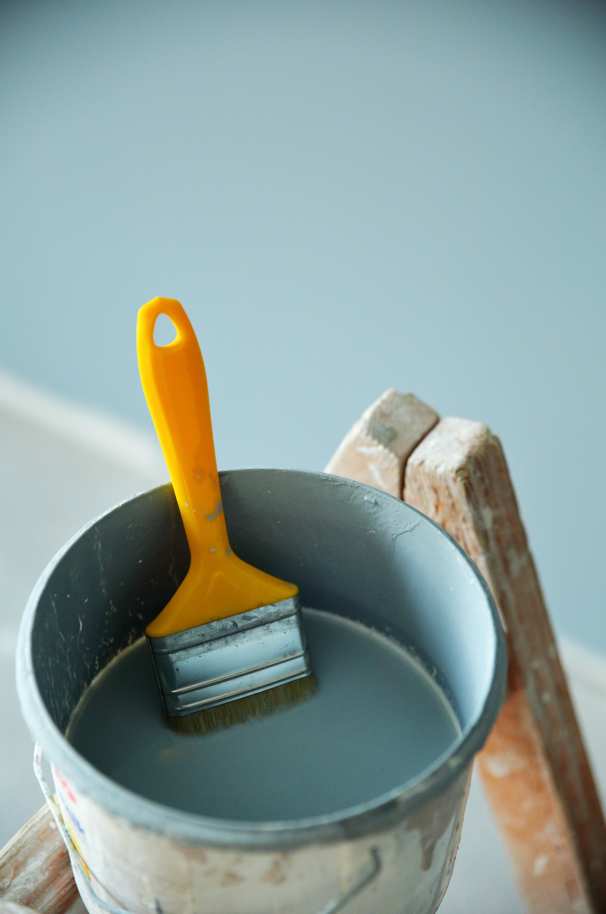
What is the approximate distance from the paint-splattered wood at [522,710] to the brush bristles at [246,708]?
197 millimetres

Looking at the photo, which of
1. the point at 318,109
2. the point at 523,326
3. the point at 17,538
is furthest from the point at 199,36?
the point at 17,538

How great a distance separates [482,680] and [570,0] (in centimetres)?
81

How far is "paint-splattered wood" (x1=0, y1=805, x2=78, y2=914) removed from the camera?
0.50 meters

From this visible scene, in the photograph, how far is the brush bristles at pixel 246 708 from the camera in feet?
1.61

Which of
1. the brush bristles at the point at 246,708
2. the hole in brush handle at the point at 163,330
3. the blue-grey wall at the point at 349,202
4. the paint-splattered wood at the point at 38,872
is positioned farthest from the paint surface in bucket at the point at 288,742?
the hole in brush handle at the point at 163,330

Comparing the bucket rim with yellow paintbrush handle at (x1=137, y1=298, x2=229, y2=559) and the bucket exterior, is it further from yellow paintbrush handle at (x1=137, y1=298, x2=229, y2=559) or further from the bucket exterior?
yellow paintbrush handle at (x1=137, y1=298, x2=229, y2=559)

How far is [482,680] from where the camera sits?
37 centimetres

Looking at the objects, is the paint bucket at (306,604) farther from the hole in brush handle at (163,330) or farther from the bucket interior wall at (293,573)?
the hole in brush handle at (163,330)

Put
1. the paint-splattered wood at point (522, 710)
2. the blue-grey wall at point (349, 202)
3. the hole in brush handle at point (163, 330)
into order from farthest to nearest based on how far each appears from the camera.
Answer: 1. the hole in brush handle at point (163, 330)
2. the blue-grey wall at point (349, 202)
3. the paint-splattered wood at point (522, 710)

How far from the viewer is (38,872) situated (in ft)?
1.66

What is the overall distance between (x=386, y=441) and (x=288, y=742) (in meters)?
0.27

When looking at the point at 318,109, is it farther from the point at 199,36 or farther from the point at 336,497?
the point at 336,497

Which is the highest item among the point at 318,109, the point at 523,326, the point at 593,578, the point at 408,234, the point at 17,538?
the point at 318,109

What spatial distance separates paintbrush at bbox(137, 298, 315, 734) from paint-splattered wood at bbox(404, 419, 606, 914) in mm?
183
